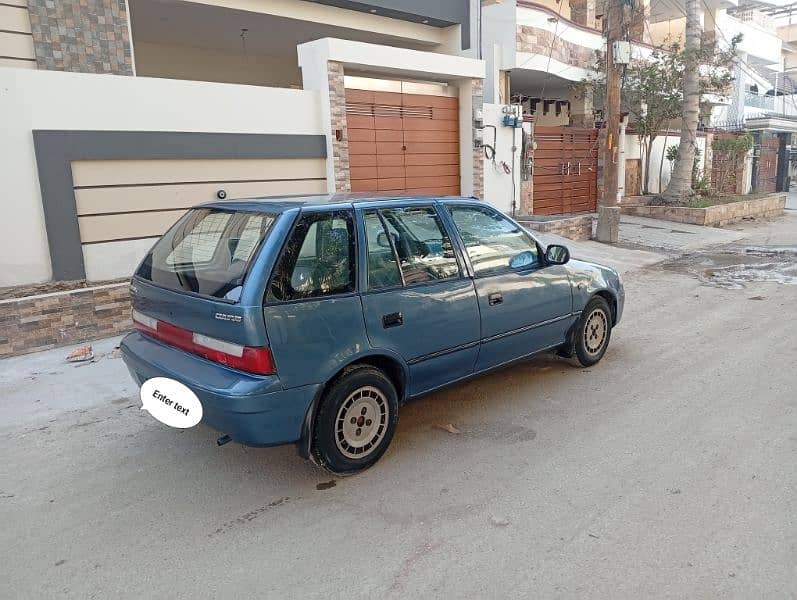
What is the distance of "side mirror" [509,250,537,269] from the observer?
186 inches

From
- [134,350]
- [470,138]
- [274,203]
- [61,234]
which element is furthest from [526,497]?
[470,138]

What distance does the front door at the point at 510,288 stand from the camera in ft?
14.6

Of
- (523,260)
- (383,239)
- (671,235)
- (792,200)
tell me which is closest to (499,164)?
(671,235)

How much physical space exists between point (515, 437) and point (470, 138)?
930 centimetres

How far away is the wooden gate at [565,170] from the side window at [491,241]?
34.5ft

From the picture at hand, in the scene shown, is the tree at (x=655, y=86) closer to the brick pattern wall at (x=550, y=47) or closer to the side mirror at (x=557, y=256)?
the brick pattern wall at (x=550, y=47)

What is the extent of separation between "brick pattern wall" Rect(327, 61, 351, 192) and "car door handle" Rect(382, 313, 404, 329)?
6455 millimetres

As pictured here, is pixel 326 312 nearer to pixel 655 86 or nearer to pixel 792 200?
pixel 655 86

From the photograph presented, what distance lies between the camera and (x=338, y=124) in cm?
985

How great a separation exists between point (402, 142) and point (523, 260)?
735 centimetres

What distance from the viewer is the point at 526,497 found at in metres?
3.46

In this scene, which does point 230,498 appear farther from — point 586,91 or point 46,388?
point 586,91

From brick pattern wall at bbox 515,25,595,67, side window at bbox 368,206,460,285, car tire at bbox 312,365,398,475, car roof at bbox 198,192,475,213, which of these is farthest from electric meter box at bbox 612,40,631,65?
car tire at bbox 312,365,398,475

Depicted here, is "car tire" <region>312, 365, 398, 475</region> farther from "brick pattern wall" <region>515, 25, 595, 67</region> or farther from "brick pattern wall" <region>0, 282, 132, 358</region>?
"brick pattern wall" <region>515, 25, 595, 67</region>
